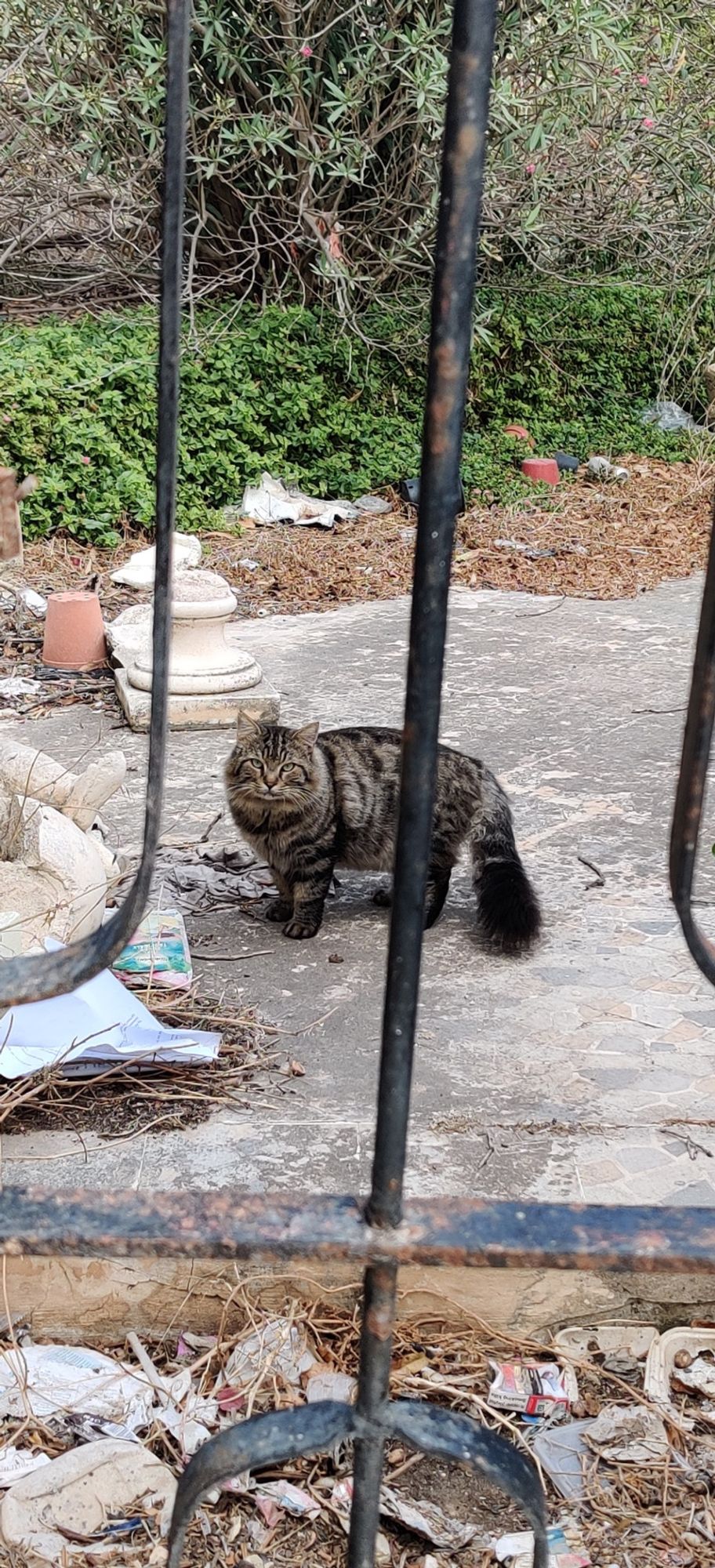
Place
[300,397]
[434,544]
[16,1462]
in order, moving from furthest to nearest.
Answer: [300,397]
[16,1462]
[434,544]

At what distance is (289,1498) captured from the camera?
2.22 meters

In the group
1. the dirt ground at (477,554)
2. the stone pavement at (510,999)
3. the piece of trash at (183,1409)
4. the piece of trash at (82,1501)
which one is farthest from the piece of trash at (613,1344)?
the dirt ground at (477,554)

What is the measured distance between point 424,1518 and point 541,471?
9710 millimetres

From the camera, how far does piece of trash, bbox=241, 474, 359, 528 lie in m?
9.74

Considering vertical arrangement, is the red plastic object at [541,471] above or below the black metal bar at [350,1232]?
below

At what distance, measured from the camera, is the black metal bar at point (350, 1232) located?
2.94 ft

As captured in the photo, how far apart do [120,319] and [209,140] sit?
57.8 inches

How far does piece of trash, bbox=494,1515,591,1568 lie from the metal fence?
133cm

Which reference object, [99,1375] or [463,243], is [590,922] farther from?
[463,243]

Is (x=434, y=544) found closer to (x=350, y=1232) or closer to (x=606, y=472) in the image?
(x=350, y=1232)

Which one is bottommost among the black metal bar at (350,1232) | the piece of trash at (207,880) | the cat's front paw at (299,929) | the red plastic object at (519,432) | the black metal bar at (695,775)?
the piece of trash at (207,880)

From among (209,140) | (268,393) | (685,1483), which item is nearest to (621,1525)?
(685,1483)

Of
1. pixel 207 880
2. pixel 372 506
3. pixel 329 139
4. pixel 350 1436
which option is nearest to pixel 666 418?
pixel 372 506

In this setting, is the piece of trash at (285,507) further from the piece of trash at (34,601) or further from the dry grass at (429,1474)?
the dry grass at (429,1474)
